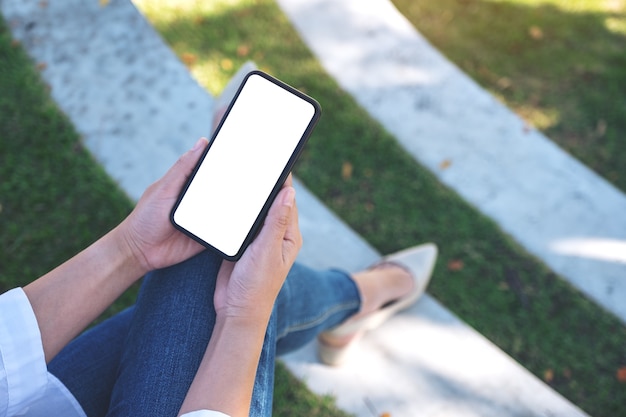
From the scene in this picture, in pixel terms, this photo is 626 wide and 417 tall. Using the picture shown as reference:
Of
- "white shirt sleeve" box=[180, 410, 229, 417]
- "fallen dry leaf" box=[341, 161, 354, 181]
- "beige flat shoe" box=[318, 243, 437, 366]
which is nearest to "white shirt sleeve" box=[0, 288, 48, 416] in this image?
"white shirt sleeve" box=[180, 410, 229, 417]

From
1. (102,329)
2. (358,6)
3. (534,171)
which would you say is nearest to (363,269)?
(534,171)

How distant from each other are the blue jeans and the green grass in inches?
73.6

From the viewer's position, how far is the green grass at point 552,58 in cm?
283

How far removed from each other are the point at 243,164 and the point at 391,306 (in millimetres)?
1142

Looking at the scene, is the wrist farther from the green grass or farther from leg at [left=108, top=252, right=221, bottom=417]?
the green grass

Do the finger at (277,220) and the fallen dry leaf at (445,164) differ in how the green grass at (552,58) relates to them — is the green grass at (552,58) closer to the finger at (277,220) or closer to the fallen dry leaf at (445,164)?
the fallen dry leaf at (445,164)

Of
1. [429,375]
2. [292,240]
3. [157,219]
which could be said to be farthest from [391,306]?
[157,219]

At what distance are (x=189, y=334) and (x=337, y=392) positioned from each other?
1075 mm

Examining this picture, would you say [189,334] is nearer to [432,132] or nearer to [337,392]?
[337,392]

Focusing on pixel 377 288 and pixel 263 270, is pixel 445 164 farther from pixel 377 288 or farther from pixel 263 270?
pixel 263 270

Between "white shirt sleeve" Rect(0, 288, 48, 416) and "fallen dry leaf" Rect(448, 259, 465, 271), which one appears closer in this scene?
"white shirt sleeve" Rect(0, 288, 48, 416)

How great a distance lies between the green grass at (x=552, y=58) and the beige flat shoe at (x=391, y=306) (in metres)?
1.08

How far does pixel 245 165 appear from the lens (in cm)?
148

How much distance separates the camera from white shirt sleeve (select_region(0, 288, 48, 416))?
121 cm
